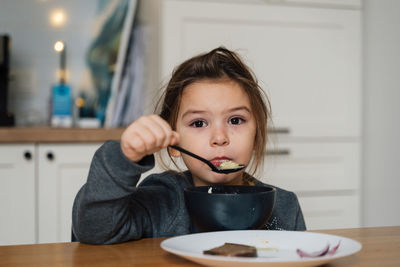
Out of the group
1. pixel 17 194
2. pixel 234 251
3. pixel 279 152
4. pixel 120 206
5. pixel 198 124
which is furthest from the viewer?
pixel 279 152

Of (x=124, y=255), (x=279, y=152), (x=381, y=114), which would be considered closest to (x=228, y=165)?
(x=124, y=255)

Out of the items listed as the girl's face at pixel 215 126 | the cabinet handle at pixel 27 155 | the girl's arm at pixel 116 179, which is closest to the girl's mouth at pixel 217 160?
the girl's face at pixel 215 126

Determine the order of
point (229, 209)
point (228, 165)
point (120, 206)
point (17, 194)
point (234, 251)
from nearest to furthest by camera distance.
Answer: point (234, 251) < point (229, 209) < point (120, 206) < point (228, 165) < point (17, 194)

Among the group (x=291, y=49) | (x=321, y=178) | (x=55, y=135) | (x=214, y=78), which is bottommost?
(x=321, y=178)

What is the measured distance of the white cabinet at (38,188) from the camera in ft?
6.56

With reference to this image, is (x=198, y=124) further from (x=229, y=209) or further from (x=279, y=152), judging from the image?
(x=279, y=152)

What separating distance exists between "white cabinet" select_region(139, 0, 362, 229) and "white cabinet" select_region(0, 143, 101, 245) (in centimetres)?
58

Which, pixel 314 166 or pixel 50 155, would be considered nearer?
pixel 50 155

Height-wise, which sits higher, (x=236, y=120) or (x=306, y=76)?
(x=306, y=76)

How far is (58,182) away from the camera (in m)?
2.05

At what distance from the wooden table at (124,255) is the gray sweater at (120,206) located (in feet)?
0.23

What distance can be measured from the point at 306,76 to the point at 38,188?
1.37m

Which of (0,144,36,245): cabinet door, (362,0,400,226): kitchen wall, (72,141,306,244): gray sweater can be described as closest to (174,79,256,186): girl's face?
(72,141,306,244): gray sweater

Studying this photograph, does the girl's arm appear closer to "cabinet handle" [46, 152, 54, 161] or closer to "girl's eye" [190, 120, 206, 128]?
"girl's eye" [190, 120, 206, 128]
